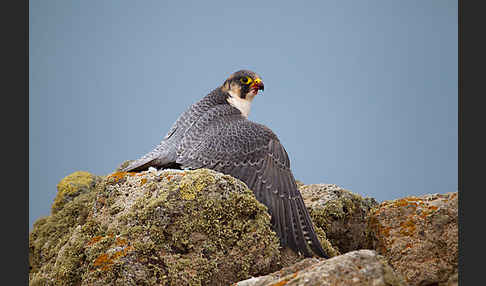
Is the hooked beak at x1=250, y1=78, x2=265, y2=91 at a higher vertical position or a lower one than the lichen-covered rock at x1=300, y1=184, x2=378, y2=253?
higher

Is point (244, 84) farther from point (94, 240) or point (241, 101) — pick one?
point (94, 240)

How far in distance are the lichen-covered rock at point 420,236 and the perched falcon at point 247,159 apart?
836 mm

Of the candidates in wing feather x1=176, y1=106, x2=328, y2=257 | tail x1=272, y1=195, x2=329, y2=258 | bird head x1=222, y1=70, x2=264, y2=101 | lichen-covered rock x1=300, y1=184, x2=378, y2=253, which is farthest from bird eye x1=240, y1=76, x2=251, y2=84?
tail x1=272, y1=195, x2=329, y2=258

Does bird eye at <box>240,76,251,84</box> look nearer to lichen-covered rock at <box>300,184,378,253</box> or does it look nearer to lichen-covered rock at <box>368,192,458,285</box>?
lichen-covered rock at <box>300,184,378,253</box>

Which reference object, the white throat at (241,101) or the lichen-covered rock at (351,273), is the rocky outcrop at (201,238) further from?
the white throat at (241,101)

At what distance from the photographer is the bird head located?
24.7ft

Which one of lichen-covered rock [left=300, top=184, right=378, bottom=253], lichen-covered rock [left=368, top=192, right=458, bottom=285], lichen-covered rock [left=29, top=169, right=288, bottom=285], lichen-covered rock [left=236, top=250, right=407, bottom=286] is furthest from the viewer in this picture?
lichen-covered rock [left=300, top=184, right=378, bottom=253]

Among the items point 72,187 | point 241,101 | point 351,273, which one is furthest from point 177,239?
point 72,187

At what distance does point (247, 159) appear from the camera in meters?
5.80

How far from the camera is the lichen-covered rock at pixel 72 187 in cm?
812

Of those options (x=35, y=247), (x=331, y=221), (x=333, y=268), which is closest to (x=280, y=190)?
(x=331, y=221)

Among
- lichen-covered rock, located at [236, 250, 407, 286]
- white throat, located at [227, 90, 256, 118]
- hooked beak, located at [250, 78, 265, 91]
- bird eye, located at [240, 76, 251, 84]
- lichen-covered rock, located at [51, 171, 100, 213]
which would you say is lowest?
lichen-covered rock, located at [236, 250, 407, 286]

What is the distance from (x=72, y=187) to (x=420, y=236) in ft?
21.0

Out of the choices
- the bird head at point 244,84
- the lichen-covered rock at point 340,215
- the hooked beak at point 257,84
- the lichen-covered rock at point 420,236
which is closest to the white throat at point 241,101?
the bird head at point 244,84
